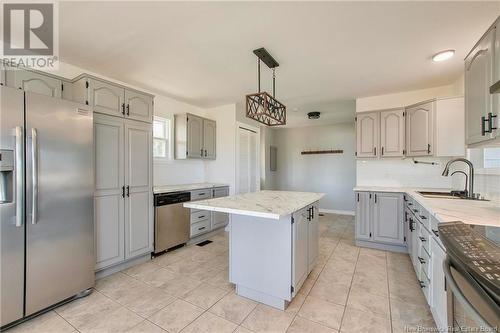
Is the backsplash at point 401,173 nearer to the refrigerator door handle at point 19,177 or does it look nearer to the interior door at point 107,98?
the interior door at point 107,98

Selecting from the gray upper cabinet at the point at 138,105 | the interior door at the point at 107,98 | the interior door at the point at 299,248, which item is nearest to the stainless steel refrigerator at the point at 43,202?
the interior door at the point at 107,98

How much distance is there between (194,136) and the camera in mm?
4078

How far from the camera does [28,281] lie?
5.97ft

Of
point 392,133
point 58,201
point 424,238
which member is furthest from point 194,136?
point 424,238

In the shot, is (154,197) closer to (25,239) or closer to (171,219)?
(171,219)

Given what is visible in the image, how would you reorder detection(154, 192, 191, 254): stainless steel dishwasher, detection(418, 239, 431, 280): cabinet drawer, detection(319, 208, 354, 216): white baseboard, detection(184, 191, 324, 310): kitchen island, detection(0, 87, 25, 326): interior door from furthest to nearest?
detection(319, 208, 354, 216): white baseboard < detection(154, 192, 191, 254): stainless steel dishwasher < detection(184, 191, 324, 310): kitchen island < detection(418, 239, 431, 280): cabinet drawer < detection(0, 87, 25, 326): interior door

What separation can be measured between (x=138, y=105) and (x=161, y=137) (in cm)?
110

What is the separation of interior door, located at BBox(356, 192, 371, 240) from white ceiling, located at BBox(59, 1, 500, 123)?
173cm

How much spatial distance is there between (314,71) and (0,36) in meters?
3.29

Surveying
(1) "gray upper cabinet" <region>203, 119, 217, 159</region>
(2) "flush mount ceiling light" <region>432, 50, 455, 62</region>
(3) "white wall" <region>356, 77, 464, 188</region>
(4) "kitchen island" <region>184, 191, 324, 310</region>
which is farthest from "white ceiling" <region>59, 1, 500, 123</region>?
(4) "kitchen island" <region>184, 191, 324, 310</region>

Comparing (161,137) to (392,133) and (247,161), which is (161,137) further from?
(392,133)

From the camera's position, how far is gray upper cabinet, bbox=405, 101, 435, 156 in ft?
10.6

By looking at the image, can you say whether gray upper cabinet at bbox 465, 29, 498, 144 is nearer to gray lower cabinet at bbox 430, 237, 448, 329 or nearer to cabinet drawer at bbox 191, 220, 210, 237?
gray lower cabinet at bbox 430, 237, 448, 329

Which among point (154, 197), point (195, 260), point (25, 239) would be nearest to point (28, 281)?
point (25, 239)
